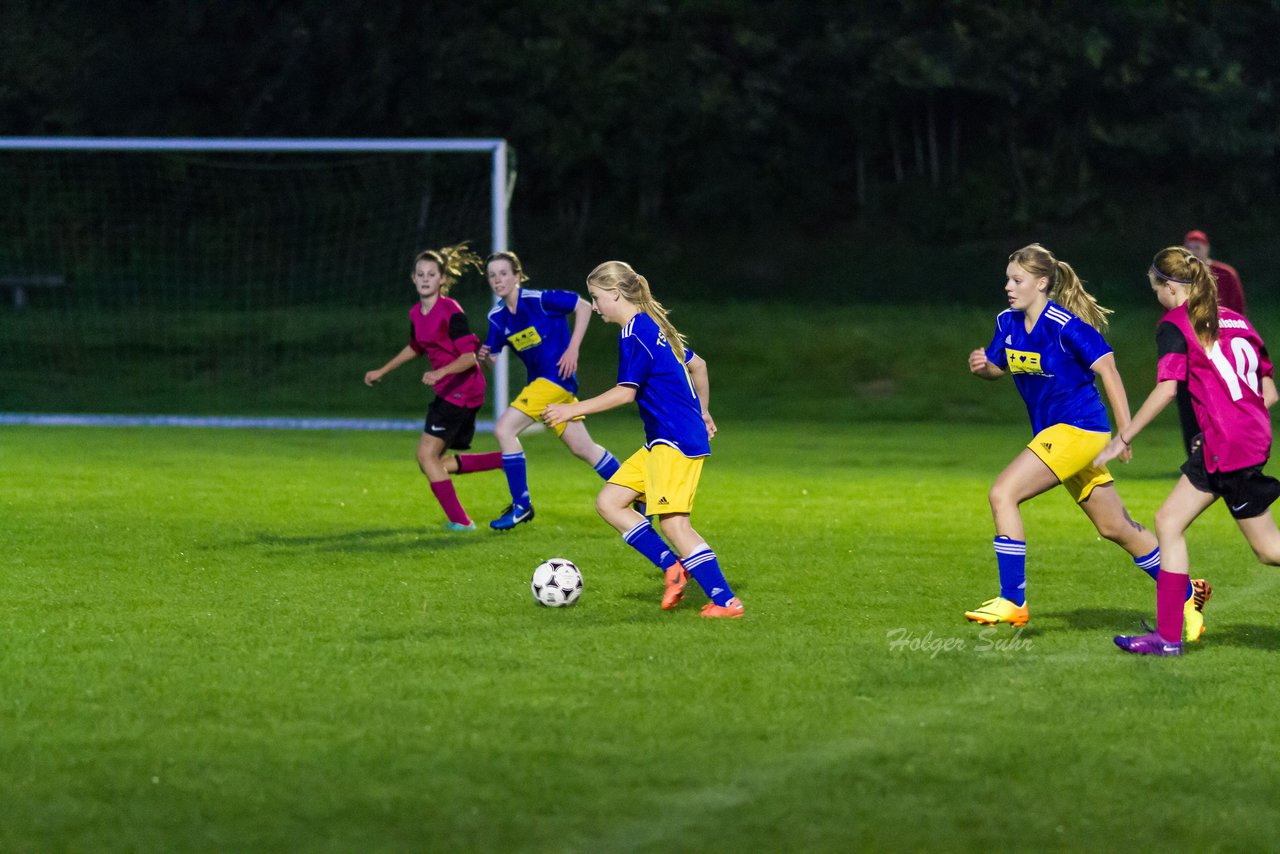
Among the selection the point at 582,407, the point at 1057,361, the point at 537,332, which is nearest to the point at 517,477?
the point at 537,332

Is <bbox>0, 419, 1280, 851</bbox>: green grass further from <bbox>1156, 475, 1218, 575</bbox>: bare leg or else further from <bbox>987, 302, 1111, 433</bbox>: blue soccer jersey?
<bbox>987, 302, 1111, 433</bbox>: blue soccer jersey

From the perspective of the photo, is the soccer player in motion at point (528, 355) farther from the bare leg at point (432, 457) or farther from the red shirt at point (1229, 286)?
the red shirt at point (1229, 286)

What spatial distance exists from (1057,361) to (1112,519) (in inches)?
28.5

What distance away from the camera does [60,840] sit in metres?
4.23

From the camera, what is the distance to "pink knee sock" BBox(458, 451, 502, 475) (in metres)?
10.3

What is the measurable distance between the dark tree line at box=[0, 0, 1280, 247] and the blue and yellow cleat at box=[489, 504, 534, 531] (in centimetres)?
2560

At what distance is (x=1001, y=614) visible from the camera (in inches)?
279

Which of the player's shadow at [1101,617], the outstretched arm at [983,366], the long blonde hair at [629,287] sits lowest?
the player's shadow at [1101,617]

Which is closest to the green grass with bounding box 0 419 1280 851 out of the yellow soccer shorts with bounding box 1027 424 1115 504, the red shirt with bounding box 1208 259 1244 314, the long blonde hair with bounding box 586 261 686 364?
the yellow soccer shorts with bounding box 1027 424 1115 504

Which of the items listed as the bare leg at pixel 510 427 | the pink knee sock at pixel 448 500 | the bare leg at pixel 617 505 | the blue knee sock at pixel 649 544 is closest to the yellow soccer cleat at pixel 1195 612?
the blue knee sock at pixel 649 544

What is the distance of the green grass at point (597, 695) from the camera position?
445 cm

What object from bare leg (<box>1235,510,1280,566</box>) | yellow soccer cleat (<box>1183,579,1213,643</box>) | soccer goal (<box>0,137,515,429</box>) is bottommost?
soccer goal (<box>0,137,515,429</box>)

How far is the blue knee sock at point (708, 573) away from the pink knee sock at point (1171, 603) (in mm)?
1806

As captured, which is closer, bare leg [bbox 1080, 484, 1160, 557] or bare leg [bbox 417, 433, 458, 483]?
bare leg [bbox 1080, 484, 1160, 557]
